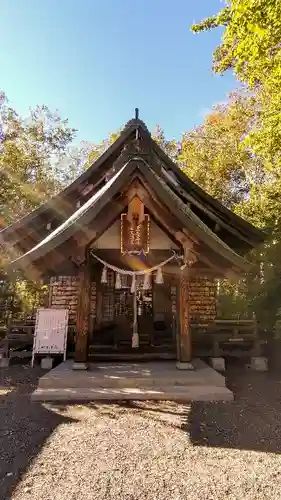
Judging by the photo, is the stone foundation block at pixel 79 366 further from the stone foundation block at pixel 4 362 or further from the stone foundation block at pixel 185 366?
the stone foundation block at pixel 4 362

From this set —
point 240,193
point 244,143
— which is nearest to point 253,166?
point 240,193

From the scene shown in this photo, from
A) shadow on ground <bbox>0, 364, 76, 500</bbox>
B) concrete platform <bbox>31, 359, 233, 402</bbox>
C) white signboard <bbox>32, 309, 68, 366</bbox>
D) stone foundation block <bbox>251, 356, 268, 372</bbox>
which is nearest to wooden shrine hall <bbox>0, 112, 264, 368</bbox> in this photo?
concrete platform <bbox>31, 359, 233, 402</bbox>

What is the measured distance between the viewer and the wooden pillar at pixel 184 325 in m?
7.16

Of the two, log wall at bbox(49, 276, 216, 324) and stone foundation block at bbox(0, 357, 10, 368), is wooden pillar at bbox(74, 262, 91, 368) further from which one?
log wall at bbox(49, 276, 216, 324)

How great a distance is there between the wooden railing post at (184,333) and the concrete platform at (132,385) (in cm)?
22

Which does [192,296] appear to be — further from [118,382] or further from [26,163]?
[26,163]

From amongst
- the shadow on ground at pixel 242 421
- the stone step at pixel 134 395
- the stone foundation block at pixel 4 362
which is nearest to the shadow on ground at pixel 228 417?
the shadow on ground at pixel 242 421

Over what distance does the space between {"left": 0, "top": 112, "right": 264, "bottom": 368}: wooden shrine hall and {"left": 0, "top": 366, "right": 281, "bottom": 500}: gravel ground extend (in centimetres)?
175

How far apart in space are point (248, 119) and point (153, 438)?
70.8 feet

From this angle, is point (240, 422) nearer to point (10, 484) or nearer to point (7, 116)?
point (10, 484)

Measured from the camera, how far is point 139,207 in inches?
293

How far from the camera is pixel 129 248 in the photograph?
305 inches

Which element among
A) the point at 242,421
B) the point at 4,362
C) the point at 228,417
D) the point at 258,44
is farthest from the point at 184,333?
the point at 258,44

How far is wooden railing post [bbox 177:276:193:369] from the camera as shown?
714 centimetres
